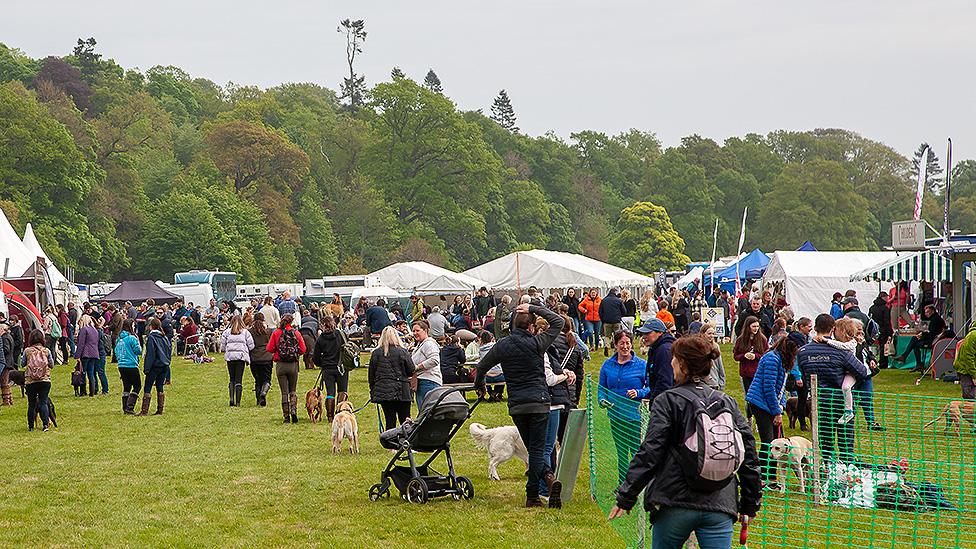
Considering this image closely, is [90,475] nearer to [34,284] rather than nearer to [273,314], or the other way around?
[273,314]

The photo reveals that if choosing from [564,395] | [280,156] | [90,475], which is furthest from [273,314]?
[280,156]

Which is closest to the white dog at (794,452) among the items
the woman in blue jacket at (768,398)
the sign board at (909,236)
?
the woman in blue jacket at (768,398)

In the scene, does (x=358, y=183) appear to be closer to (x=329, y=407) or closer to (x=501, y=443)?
(x=329, y=407)

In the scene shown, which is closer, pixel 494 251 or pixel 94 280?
pixel 94 280

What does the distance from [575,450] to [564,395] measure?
0.56 meters

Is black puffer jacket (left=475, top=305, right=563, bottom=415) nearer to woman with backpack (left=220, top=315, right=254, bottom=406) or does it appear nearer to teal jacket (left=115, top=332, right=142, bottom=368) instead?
woman with backpack (left=220, top=315, right=254, bottom=406)

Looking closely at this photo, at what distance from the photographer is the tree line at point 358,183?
61.6 metres

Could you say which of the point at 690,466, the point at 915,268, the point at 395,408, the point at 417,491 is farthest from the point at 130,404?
the point at 690,466

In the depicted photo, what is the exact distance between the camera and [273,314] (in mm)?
25062

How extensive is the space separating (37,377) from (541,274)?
20.7m

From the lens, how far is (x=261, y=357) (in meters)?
16.9

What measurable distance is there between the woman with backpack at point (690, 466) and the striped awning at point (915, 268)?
56.3 ft

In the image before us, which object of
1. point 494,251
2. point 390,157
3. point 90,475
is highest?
point 390,157

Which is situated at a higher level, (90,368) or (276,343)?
(276,343)
